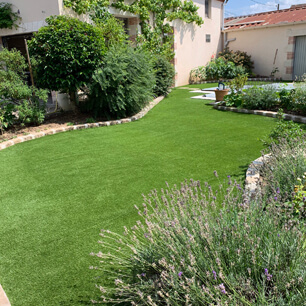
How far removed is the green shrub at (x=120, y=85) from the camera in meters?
8.16

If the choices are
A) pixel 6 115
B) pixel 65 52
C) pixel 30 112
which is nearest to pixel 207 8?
pixel 65 52

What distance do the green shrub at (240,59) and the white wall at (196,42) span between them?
99 cm

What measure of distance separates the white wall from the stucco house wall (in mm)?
1153

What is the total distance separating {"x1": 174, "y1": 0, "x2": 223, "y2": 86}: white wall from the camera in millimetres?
15531

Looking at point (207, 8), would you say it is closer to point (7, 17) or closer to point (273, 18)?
point (273, 18)

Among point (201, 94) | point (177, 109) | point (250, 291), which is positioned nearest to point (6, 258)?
point (250, 291)

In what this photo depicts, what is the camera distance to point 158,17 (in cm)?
1345

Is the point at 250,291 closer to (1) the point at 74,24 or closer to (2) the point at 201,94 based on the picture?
(1) the point at 74,24

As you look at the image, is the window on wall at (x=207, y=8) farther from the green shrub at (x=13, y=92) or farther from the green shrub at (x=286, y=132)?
the green shrub at (x=286, y=132)

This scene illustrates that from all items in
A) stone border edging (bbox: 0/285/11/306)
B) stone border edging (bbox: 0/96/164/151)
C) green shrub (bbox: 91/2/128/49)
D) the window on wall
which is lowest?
stone border edging (bbox: 0/96/164/151)

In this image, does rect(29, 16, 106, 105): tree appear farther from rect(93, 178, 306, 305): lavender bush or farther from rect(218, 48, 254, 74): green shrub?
rect(218, 48, 254, 74): green shrub

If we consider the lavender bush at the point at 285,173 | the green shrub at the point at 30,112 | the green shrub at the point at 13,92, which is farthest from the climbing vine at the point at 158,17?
the lavender bush at the point at 285,173

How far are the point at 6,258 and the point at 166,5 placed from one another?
43.8 feet

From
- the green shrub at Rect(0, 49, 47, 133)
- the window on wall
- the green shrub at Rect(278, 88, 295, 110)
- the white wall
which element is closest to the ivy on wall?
the green shrub at Rect(0, 49, 47, 133)
